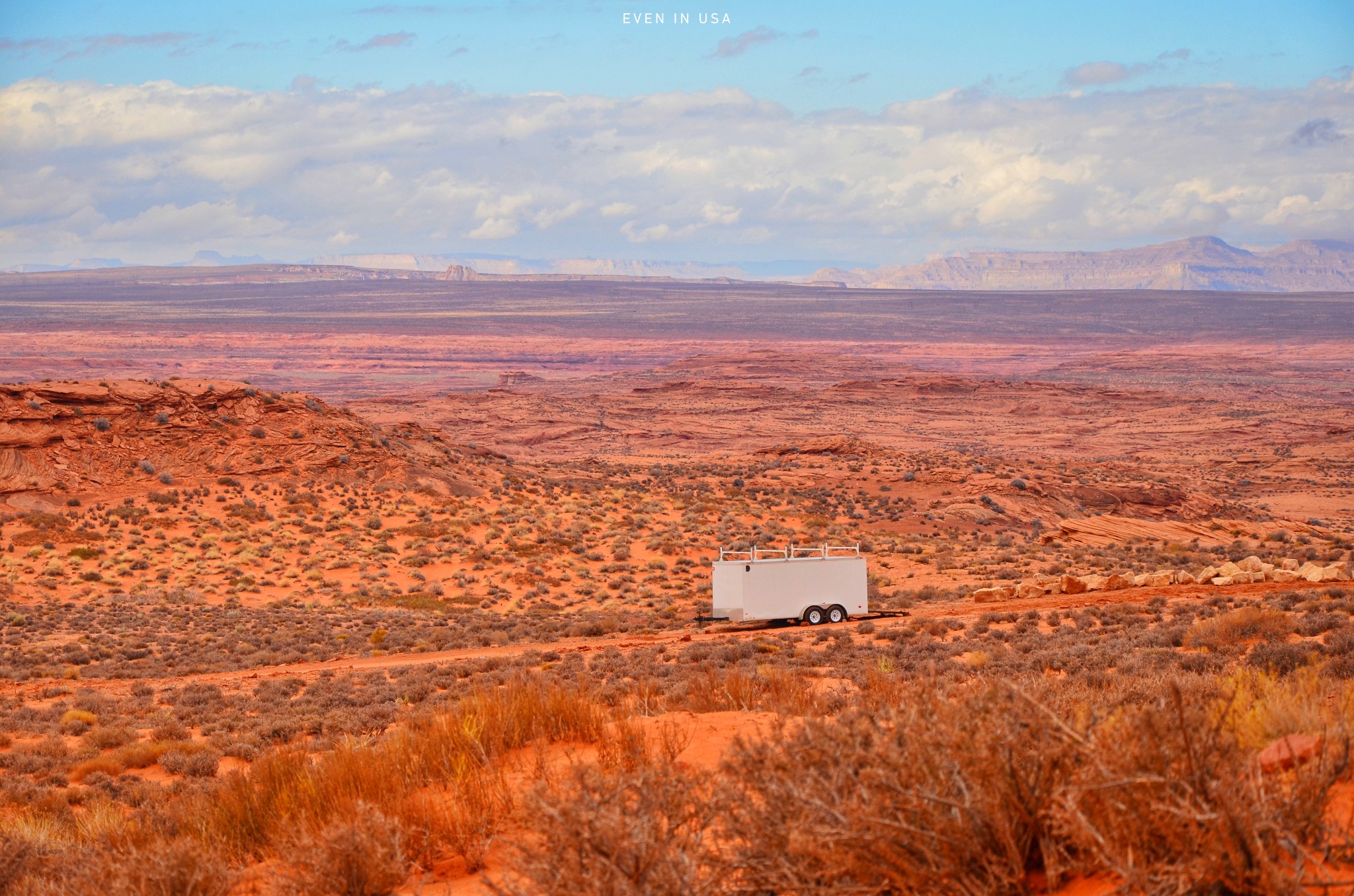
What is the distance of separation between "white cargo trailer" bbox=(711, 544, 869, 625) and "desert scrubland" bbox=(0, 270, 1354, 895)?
0.80m

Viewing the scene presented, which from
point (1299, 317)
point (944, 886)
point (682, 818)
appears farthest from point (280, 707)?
point (1299, 317)

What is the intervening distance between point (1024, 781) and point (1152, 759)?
514 millimetres

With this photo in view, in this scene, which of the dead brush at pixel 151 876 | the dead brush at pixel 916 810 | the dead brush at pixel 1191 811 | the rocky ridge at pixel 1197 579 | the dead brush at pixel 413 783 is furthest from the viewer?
the rocky ridge at pixel 1197 579

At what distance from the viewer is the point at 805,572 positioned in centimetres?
2042

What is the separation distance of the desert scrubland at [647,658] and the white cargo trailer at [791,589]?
80cm

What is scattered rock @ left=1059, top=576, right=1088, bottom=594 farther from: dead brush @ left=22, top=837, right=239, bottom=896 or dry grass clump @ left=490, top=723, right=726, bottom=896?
dead brush @ left=22, top=837, right=239, bottom=896

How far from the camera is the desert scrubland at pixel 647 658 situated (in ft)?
13.2

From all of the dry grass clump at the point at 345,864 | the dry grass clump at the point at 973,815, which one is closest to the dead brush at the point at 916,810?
the dry grass clump at the point at 973,815

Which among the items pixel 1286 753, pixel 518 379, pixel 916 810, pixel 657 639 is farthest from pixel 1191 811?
pixel 518 379

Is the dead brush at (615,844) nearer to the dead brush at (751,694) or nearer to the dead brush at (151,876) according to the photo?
the dead brush at (151,876)

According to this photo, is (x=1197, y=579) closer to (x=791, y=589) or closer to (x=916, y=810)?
(x=791, y=589)

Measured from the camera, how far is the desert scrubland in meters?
4.02

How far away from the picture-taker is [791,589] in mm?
20312

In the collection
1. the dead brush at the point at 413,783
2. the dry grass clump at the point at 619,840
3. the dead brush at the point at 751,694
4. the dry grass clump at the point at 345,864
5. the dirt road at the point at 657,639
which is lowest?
the dirt road at the point at 657,639
